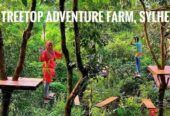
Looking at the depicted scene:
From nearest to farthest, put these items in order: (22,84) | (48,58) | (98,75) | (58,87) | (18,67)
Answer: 1. (22,84)
2. (18,67)
3. (48,58)
4. (98,75)
5. (58,87)

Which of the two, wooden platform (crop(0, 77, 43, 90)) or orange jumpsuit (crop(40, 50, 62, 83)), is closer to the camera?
wooden platform (crop(0, 77, 43, 90))

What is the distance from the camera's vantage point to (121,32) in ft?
50.3

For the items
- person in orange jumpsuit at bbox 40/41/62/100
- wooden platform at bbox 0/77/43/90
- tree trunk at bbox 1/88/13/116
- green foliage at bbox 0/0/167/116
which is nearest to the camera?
wooden platform at bbox 0/77/43/90

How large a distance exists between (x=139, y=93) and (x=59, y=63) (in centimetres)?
281

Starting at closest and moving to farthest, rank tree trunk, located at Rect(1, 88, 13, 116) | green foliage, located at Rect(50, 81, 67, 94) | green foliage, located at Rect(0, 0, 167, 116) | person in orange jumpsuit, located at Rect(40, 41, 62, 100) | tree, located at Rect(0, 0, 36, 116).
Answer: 1. tree, located at Rect(0, 0, 36, 116)
2. tree trunk, located at Rect(1, 88, 13, 116)
3. person in orange jumpsuit, located at Rect(40, 41, 62, 100)
4. green foliage, located at Rect(0, 0, 167, 116)
5. green foliage, located at Rect(50, 81, 67, 94)

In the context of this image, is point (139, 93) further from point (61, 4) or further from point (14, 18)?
point (61, 4)

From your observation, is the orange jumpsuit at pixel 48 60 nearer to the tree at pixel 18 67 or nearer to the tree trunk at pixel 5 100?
the tree at pixel 18 67

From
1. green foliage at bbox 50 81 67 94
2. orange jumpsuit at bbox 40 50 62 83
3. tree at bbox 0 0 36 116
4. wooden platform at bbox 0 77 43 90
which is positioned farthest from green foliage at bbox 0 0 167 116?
wooden platform at bbox 0 77 43 90

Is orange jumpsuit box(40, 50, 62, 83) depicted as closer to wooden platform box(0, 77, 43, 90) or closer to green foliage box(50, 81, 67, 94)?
wooden platform box(0, 77, 43, 90)

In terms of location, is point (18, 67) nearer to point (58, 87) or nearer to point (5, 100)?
point (5, 100)

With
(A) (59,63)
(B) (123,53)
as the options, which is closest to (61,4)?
(A) (59,63)

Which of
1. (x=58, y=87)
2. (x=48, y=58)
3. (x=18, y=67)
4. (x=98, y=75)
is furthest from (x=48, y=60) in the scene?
(x=58, y=87)

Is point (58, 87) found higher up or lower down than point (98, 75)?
lower down

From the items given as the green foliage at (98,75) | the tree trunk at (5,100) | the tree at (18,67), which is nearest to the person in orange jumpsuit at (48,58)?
the green foliage at (98,75)
